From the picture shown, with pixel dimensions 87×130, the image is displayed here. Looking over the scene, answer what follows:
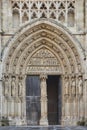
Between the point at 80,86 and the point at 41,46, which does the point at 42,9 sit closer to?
the point at 41,46

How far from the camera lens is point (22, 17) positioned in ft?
69.3

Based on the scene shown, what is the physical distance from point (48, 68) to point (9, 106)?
265 cm

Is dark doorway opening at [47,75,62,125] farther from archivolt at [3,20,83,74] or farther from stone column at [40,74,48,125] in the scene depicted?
archivolt at [3,20,83,74]

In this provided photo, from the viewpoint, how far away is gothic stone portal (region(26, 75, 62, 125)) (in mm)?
21297

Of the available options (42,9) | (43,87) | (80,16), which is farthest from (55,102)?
(42,9)

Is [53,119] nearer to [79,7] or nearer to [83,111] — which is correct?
[83,111]

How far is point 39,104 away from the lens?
70.2ft

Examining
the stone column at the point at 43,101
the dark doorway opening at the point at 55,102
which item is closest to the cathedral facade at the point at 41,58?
the stone column at the point at 43,101

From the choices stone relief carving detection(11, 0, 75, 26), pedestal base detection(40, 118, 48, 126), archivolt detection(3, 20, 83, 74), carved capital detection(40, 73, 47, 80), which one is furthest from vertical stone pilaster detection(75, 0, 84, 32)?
pedestal base detection(40, 118, 48, 126)

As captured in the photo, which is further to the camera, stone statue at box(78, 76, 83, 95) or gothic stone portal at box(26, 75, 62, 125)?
gothic stone portal at box(26, 75, 62, 125)

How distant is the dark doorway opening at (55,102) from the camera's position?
21.8 m

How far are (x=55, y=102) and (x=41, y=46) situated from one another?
Answer: 2.89 meters

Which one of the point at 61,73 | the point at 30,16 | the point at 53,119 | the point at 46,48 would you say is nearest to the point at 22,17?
the point at 30,16

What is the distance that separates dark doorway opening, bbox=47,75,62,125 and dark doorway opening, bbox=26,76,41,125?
79cm
